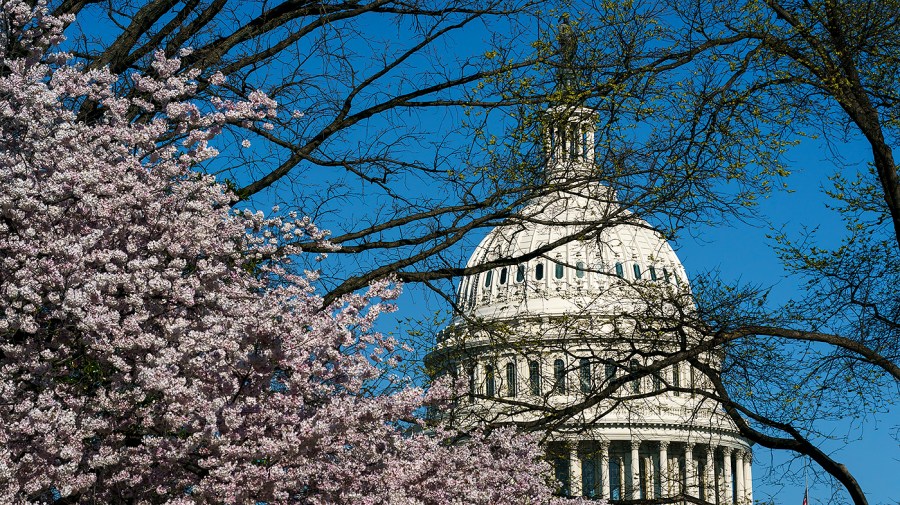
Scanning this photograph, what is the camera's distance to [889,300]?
16.3 m

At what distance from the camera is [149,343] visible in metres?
8.04

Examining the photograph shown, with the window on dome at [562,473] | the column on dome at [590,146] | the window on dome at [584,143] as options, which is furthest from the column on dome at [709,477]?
the window on dome at [584,143]

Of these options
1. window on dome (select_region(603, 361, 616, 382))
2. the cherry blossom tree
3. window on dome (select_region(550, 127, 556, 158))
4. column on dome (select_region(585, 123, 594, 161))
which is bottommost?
the cherry blossom tree

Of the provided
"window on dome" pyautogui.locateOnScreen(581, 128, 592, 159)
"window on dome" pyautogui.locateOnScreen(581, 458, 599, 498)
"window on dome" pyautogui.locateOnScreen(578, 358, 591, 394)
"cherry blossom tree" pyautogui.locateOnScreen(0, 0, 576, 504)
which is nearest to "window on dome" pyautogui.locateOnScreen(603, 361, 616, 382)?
"window on dome" pyautogui.locateOnScreen(578, 358, 591, 394)

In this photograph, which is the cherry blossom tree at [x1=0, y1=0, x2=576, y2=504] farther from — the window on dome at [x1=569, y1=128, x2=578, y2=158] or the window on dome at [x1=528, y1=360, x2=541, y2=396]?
the window on dome at [x1=528, y1=360, x2=541, y2=396]

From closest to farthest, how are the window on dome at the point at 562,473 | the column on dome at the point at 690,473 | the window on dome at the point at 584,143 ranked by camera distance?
the window on dome at the point at 584,143
the window on dome at the point at 562,473
the column on dome at the point at 690,473

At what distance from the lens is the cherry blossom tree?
802 centimetres

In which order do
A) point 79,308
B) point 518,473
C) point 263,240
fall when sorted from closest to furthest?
point 79,308, point 263,240, point 518,473

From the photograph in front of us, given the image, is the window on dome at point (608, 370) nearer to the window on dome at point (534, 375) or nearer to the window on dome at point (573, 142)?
the window on dome at point (534, 375)

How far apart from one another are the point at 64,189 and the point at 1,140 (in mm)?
753

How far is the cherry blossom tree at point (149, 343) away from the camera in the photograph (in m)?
8.02

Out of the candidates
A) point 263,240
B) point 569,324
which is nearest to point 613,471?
point 569,324

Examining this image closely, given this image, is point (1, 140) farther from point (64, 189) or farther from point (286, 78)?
point (286, 78)

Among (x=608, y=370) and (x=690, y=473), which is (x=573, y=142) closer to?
(x=608, y=370)
